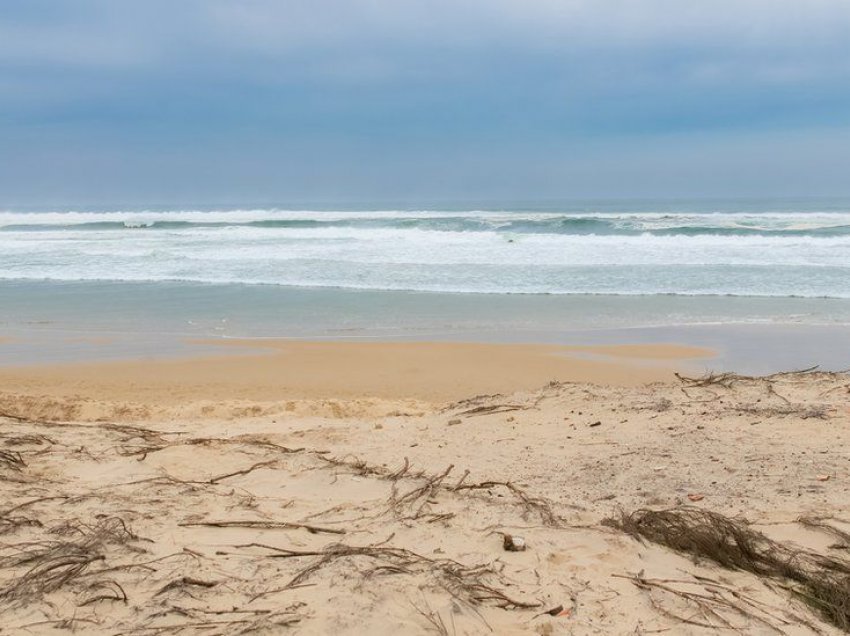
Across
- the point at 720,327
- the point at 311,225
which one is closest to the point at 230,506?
the point at 720,327

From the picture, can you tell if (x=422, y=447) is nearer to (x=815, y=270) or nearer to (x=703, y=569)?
(x=703, y=569)

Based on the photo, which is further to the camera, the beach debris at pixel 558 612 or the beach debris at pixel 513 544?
the beach debris at pixel 513 544

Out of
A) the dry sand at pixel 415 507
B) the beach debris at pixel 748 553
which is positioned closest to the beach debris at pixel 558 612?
the dry sand at pixel 415 507

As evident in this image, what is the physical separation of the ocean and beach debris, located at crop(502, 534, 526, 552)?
22.7 ft

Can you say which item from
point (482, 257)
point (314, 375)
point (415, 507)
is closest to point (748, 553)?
point (415, 507)

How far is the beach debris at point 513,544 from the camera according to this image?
3164 mm

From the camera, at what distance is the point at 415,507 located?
3717 millimetres

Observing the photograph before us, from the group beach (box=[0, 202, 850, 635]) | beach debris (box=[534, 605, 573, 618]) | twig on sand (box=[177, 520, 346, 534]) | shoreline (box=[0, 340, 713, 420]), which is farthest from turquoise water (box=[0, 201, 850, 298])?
beach debris (box=[534, 605, 573, 618])

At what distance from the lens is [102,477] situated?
430 cm

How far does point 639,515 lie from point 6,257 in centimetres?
2509

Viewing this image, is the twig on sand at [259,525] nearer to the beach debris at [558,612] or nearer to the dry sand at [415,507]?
the dry sand at [415,507]

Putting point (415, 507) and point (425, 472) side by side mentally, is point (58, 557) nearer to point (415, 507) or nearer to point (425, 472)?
point (415, 507)

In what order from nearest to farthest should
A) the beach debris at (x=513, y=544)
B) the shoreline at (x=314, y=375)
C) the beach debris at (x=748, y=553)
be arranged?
1. the beach debris at (x=748, y=553)
2. the beach debris at (x=513, y=544)
3. the shoreline at (x=314, y=375)

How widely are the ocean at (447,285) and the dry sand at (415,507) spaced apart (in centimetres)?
437
